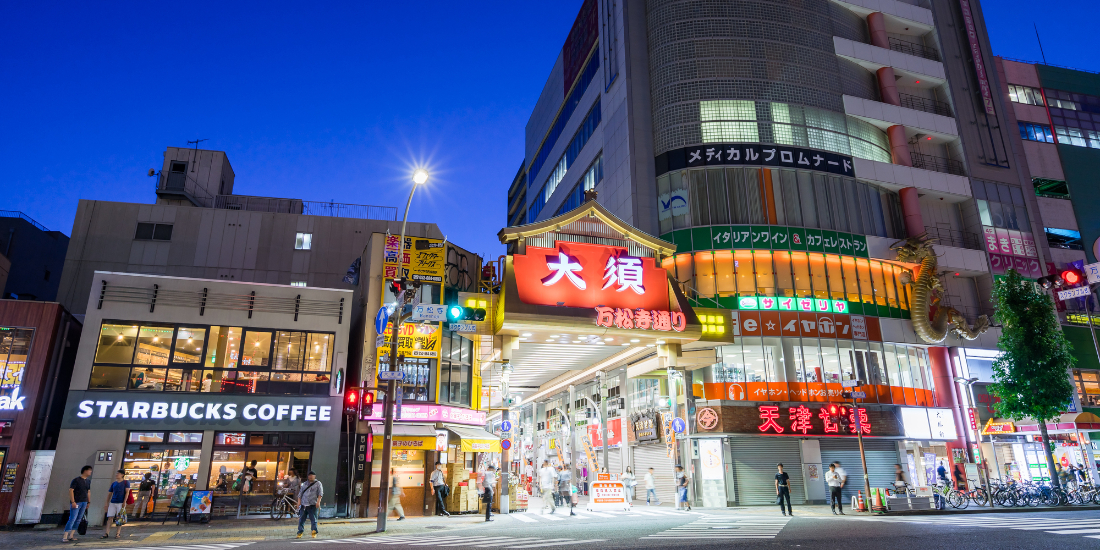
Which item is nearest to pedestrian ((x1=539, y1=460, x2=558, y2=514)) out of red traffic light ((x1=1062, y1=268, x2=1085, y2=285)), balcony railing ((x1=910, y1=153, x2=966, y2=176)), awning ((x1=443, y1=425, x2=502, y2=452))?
awning ((x1=443, y1=425, x2=502, y2=452))

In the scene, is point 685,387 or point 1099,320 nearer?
point 685,387

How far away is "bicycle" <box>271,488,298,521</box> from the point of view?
889 inches

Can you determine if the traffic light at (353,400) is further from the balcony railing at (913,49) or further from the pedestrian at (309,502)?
the balcony railing at (913,49)

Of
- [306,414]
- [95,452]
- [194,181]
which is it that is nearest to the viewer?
[95,452]

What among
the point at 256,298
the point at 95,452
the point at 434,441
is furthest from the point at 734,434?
the point at 95,452

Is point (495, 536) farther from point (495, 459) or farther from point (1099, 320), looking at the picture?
point (1099, 320)

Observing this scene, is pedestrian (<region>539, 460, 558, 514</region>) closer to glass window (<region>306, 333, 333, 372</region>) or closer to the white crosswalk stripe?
glass window (<region>306, 333, 333, 372</region>)

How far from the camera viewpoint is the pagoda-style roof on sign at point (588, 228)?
2619 centimetres

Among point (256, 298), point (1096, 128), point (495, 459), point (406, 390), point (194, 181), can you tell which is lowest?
point (495, 459)

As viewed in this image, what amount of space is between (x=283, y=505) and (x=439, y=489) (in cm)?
563

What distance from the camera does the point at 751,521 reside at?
65.1 ft

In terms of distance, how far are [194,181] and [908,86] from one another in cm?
4946

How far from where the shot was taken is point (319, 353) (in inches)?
996

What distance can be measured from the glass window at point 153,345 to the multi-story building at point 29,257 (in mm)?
20005
